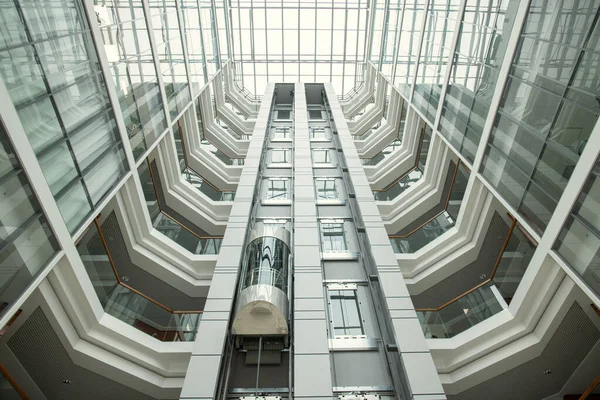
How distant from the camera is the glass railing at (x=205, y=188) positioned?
14992 mm

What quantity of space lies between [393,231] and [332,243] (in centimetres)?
464

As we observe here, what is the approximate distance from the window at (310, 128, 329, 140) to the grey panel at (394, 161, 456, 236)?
19.9 ft

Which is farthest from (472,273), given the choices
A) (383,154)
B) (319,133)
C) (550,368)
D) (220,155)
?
(220,155)

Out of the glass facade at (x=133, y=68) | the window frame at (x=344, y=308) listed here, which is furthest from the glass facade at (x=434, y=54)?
the glass facade at (x=133, y=68)

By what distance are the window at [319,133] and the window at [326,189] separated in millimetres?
5121

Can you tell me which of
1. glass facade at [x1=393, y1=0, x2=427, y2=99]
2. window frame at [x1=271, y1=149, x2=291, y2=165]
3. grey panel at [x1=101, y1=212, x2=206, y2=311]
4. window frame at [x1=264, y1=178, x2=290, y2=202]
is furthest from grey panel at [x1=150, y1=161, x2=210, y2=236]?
glass facade at [x1=393, y1=0, x2=427, y2=99]

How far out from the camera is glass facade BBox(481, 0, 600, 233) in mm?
6156

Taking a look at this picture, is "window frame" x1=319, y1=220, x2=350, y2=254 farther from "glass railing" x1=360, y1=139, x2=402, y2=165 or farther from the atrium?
"glass railing" x1=360, y1=139, x2=402, y2=165

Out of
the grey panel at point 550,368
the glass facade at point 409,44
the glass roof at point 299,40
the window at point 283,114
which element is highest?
the glass roof at point 299,40

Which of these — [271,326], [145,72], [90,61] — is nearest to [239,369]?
[271,326]

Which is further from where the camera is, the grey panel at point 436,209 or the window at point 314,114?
the window at point 314,114

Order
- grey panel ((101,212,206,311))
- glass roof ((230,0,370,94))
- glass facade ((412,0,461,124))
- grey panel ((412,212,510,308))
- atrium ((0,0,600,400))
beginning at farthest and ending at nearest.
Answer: glass roof ((230,0,370,94)) → glass facade ((412,0,461,124)) → grey panel ((412,212,510,308)) → grey panel ((101,212,206,311)) → atrium ((0,0,600,400))

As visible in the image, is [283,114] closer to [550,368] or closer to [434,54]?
[434,54]

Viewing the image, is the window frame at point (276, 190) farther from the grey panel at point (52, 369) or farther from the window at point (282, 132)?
the grey panel at point (52, 369)
